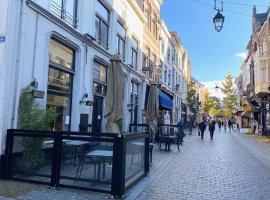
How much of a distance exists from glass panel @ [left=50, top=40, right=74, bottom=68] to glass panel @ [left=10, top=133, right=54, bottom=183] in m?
3.40


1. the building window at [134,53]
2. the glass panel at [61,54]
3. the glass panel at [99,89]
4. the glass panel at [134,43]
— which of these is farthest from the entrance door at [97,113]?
the glass panel at [134,43]

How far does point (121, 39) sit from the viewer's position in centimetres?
1673

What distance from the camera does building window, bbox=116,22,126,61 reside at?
16250 millimetres

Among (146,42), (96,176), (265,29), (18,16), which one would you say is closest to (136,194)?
(96,176)

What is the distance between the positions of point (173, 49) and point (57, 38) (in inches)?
1013

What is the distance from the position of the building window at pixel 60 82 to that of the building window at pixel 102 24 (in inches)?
103

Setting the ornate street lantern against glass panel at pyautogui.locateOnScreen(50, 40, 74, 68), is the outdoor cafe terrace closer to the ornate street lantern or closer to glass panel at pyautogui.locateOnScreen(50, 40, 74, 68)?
glass panel at pyautogui.locateOnScreen(50, 40, 74, 68)

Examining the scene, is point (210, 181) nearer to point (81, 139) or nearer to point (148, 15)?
point (81, 139)

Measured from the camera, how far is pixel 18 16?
770 cm

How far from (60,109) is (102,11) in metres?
5.68

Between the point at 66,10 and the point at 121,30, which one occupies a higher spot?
the point at 121,30

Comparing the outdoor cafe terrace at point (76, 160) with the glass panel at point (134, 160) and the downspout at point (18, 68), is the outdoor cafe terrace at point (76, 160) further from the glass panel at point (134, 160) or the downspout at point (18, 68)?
the downspout at point (18, 68)

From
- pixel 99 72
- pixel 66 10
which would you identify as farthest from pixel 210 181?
pixel 99 72

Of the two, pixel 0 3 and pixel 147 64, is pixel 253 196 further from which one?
pixel 147 64
